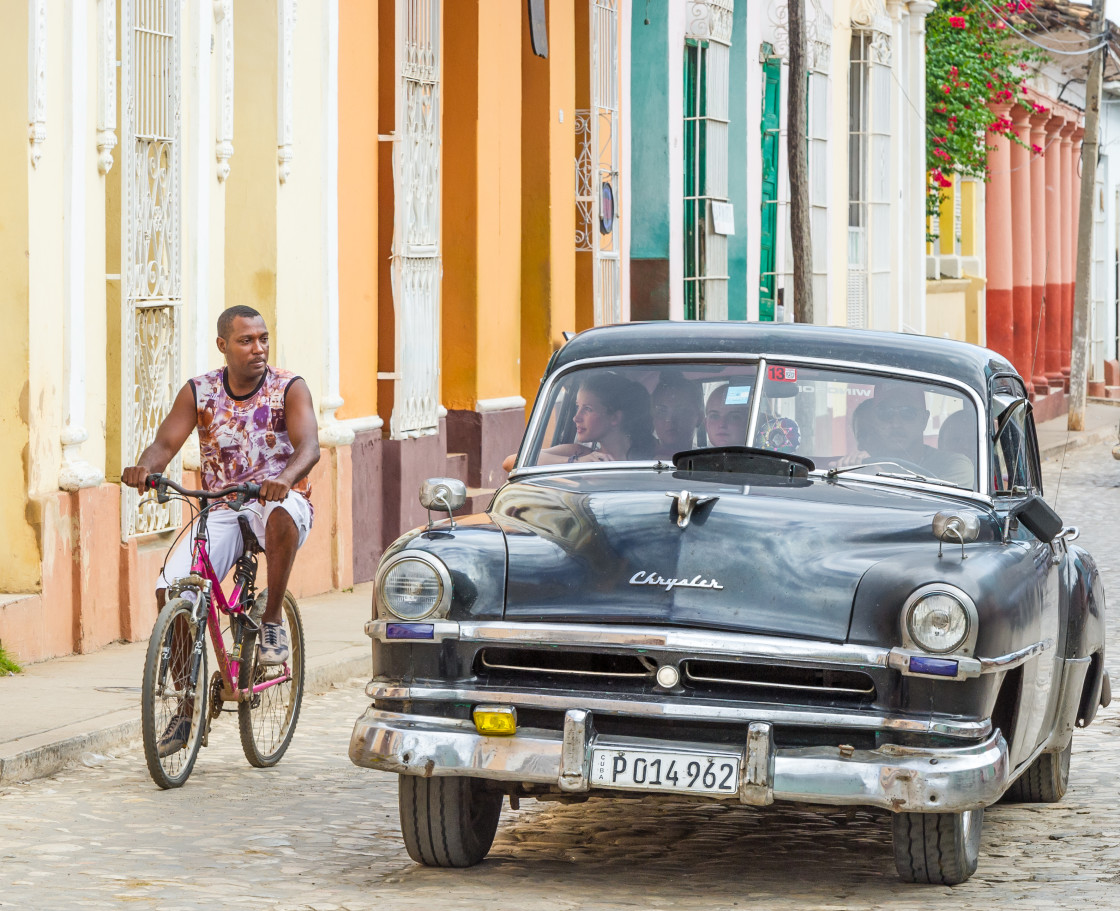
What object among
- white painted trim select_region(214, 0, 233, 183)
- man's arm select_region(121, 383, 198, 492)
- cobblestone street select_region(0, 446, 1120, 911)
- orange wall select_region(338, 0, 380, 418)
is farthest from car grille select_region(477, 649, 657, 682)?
orange wall select_region(338, 0, 380, 418)

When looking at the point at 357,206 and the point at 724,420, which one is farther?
the point at 357,206

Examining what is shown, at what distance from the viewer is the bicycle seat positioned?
8078 mm

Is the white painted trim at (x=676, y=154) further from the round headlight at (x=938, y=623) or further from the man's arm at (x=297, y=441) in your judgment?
the round headlight at (x=938, y=623)

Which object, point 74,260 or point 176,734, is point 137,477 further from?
point 74,260

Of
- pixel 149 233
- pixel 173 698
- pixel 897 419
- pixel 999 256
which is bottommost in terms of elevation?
pixel 173 698

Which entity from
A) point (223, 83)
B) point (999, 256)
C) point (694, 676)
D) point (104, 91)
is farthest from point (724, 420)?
point (999, 256)

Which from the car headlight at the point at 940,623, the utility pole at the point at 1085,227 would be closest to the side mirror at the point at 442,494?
the car headlight at the point at 940,623

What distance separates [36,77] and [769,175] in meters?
15.0

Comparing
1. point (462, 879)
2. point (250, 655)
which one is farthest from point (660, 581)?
point (250, 655)

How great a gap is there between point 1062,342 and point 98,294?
112 ft

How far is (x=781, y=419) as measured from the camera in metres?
7.17

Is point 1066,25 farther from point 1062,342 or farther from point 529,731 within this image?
point 529,731

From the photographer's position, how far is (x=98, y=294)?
11438 mm

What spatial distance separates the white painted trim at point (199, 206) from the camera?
490 inches
